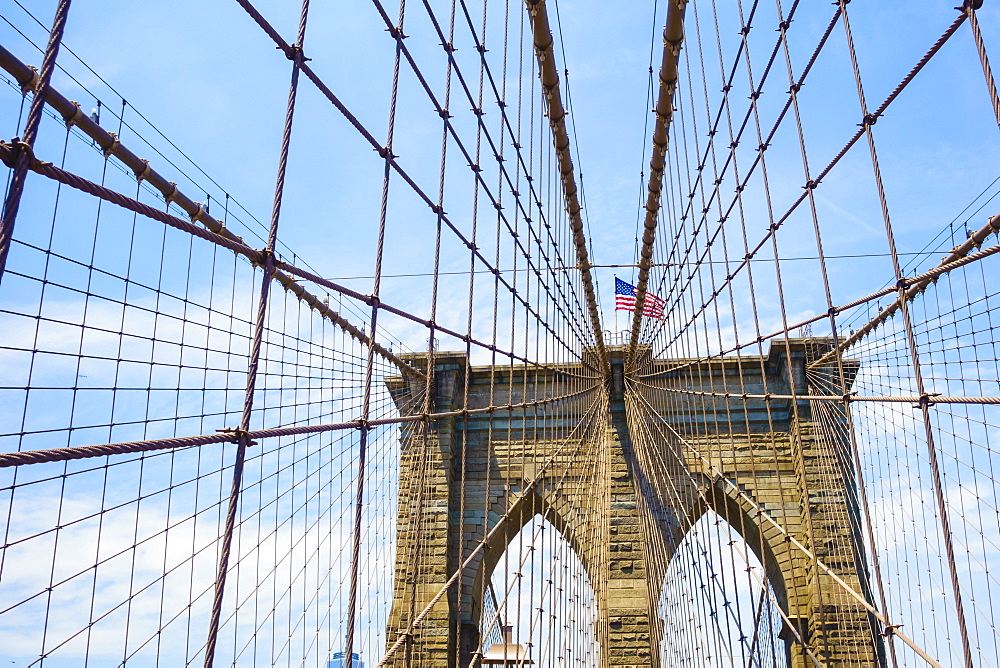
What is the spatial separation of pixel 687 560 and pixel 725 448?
9.33 feet

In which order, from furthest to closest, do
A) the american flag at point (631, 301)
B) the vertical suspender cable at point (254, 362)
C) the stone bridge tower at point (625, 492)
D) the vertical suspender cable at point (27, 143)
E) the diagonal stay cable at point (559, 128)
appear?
1. the american flag at point (631, 301)
2. the stone bridge tower at point (625, 492)
3. the diagonal stay cable at point (559, 128)
4. the vertical suspender cable at point (254, 362)
5. the vertical suspender cable at point (27, 143)

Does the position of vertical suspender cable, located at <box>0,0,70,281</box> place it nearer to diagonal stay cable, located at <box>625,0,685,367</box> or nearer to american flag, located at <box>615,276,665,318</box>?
diagonal stay cable, located at <box>625,0,685,367</box>

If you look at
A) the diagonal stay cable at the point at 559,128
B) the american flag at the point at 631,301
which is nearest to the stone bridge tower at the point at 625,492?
the american flag at the point at 631,301

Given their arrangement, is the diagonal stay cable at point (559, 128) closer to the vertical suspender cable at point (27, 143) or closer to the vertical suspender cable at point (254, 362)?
the vertical suspender cable at point (254, 362)

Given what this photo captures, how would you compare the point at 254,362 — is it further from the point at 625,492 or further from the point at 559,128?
the point at 625,492

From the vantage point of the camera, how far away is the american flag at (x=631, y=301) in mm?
14078

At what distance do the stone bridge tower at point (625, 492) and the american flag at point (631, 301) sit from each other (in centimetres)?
93

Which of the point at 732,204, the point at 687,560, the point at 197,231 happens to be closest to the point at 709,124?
the point at 732,204

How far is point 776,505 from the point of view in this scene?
46.3 feet

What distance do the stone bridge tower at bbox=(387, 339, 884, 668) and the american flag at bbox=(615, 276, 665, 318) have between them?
93 centimetres

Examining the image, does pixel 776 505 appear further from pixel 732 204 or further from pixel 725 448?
pixel 732 204

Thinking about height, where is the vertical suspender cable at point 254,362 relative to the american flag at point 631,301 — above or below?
below

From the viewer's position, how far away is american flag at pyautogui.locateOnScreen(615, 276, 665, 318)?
1408cm

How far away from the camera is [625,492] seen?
1442cm
